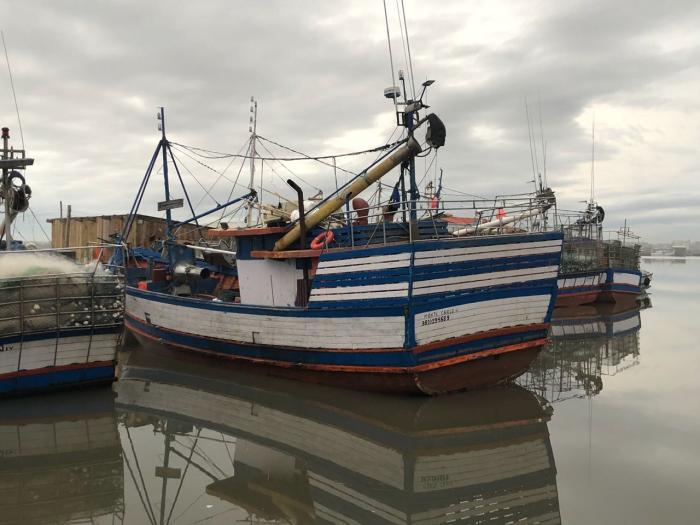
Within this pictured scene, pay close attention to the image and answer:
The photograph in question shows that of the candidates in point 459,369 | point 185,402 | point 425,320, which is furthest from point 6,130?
point 459,369

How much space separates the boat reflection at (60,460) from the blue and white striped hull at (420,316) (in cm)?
400

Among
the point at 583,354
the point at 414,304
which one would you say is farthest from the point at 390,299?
the point at 583,354

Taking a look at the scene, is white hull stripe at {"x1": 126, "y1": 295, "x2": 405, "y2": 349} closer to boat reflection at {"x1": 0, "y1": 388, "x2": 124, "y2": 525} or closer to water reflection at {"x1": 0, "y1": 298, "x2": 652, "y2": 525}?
water reflection at {"x1": 0, "y1": 298, "x2": 652, "y2": 525}

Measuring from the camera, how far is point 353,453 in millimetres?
8680

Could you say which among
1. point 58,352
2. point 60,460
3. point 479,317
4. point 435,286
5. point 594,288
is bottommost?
point 60,460

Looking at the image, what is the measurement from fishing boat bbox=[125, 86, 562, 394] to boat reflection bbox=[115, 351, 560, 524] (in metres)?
0.69

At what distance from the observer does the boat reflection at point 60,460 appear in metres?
6.97

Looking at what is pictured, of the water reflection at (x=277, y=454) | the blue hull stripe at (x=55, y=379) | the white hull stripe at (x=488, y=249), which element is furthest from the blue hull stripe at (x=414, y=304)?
the blue hull stripe at (x=55, y=379)

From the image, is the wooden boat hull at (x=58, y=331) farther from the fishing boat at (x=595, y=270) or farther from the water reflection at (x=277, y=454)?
the fishing boat at (x=595, y=270)

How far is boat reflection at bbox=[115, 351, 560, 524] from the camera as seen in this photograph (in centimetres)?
696

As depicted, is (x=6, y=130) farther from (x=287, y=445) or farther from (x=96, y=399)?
(x=287, y=445)

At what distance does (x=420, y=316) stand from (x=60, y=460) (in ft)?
22.1

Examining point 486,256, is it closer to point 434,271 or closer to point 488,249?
point 488,249

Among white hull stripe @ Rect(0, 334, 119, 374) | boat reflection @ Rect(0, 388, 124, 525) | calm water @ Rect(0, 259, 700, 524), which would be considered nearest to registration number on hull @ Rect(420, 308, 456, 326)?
calm water @ Rect(0, 259, 700, 524)
